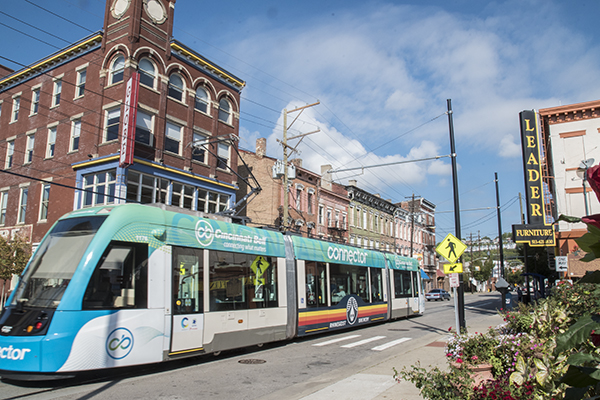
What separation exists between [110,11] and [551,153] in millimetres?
27561

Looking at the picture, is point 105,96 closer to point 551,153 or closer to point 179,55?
point 179,55

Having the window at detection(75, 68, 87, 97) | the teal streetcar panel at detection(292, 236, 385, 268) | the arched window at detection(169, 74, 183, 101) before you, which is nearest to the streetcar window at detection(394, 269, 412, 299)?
the teal streetcar panel at detection(292, 236, 385, 268)

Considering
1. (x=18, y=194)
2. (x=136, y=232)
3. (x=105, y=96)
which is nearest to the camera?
(x=136, y=232)

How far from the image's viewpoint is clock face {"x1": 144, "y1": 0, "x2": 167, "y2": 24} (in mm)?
23656

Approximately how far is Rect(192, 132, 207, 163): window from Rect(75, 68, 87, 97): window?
21.1 ft

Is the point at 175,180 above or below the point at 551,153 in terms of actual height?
below

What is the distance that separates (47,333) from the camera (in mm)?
7453

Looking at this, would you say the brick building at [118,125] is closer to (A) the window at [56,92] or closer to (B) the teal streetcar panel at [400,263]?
(A) the window at [56,92]

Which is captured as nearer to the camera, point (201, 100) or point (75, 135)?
point (75, 135)

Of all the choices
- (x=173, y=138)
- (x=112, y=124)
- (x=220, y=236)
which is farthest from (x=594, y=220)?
(x=173, y=138)

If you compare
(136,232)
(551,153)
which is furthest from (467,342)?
(551,153)

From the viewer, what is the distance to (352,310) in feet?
53.4

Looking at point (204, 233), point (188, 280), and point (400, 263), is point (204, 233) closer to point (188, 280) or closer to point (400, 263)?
point (188, 280)

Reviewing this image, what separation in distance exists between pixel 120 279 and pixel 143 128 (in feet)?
50.9
